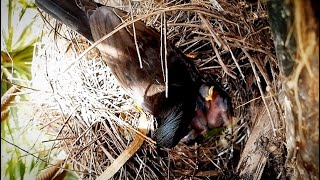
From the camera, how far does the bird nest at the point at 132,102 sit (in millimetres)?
1104

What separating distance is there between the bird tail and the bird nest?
0.24 feet

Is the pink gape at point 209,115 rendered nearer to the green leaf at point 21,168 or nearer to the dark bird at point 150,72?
the dark bird at point 150,72

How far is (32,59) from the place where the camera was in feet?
4.49

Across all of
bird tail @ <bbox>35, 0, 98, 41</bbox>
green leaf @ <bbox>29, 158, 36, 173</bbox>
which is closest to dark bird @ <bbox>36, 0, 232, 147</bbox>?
bird tail @ <bbox>35, 0, 98, 41</bbox>

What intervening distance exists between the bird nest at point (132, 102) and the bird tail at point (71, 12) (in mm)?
74

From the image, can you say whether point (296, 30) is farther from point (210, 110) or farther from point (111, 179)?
point (111, 179)

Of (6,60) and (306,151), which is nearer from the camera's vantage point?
(306,151)

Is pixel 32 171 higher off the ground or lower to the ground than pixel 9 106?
lower

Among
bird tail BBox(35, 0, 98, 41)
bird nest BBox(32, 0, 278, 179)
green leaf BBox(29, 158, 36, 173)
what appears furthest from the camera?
green leaf BBox(29, 158, 36, 173)

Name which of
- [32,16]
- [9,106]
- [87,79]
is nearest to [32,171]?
[9,106]

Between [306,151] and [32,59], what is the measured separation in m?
0.95

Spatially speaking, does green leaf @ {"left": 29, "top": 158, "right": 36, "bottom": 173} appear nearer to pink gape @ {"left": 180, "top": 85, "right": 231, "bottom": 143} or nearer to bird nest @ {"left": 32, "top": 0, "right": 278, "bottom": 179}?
bird nest @ {"left": 32, "top": 0, "right": 278, "bottom": 179}

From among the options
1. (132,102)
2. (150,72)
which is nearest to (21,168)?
(132,102)

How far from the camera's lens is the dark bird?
3.85ft
